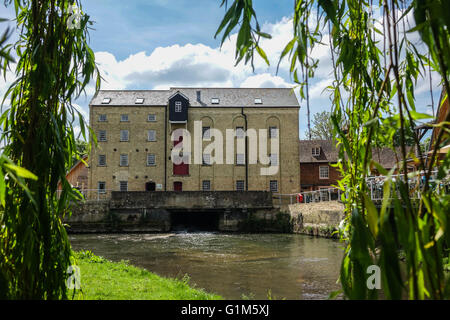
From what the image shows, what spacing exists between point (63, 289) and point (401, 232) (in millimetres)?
2177

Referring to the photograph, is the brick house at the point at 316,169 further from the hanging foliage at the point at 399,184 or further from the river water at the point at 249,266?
the hanging foliage at the point at 399,184

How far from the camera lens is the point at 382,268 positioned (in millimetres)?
1608

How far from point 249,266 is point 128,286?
550 cm

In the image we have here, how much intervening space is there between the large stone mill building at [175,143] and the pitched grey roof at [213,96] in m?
0.23

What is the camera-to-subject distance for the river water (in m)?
8.41

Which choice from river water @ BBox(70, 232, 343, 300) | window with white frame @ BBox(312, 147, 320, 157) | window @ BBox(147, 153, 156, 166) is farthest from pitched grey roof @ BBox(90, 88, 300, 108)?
river water @ BBox(70, 232, 343, 300)

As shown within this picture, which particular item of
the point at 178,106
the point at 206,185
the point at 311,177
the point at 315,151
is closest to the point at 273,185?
the point at 311,177

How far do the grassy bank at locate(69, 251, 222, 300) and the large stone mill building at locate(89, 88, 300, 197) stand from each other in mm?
29385

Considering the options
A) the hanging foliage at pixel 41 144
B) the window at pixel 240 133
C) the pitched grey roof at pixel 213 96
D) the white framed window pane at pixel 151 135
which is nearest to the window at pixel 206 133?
the pitched grey roof at pixel 213 96

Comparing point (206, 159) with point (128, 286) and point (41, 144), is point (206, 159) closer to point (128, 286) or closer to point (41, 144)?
point (128, 286)

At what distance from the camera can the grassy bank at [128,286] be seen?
19.2 ft
